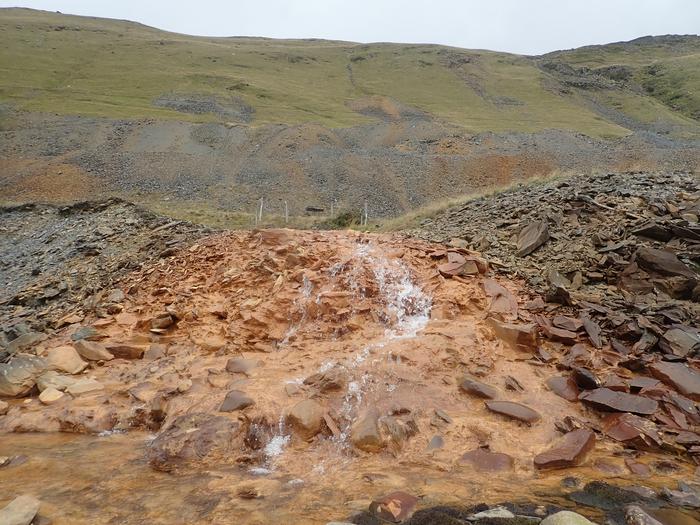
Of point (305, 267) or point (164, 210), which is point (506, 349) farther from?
point (164, 210)

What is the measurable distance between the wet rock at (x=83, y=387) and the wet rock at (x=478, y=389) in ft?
17.7

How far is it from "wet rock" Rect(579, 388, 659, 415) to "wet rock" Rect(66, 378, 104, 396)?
6925mm

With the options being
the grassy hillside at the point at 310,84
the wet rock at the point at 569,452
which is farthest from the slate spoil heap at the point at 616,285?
the grassy hillside at the point at 310,84

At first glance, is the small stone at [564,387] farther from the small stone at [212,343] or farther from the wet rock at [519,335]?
the small stone at [212,343]

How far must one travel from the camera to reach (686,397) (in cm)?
611

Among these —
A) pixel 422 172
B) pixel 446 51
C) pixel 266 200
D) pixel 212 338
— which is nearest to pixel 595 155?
pixel 422 172

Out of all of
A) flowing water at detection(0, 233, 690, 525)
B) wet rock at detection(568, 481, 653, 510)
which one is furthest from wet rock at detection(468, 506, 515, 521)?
wet rock at detection(568, 481, 653, 510)

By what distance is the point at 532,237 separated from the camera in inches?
399

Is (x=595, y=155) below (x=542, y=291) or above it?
above

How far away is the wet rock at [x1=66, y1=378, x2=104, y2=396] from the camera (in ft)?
24.1

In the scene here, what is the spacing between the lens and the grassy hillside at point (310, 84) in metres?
43.6

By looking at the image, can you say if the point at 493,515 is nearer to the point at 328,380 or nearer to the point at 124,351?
the point at 328,380

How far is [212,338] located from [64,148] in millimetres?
28787

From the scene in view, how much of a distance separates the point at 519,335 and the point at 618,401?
5.87 ft
